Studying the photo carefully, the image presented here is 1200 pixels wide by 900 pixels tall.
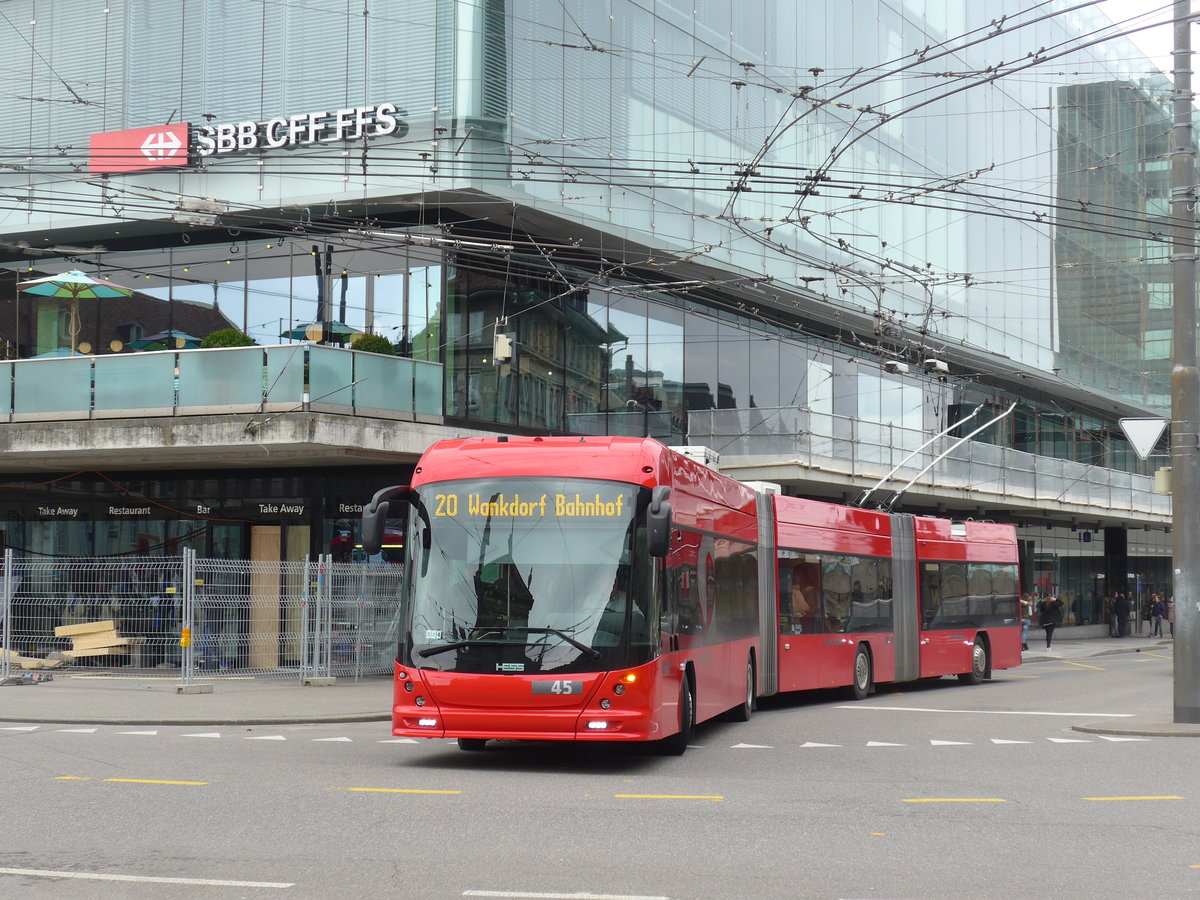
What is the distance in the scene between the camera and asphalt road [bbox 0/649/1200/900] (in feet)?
25.8

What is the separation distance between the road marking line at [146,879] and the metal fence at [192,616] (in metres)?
15.0

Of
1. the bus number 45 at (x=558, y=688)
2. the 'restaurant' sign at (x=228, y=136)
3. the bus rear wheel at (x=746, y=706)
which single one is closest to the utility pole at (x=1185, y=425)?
the bus rear wheel at (x=746, y=706)

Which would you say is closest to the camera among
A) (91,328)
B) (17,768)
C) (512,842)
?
(512,842)

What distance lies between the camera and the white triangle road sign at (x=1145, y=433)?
18.3 m

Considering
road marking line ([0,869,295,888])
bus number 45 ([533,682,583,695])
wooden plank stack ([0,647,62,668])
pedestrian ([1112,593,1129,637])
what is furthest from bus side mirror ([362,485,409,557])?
pedestrian ([1112,593,1129,637])

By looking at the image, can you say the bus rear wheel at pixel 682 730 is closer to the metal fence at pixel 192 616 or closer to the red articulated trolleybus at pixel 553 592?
the red articulated trolleybus at pixel 553 592

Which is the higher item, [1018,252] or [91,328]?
[1018,252]

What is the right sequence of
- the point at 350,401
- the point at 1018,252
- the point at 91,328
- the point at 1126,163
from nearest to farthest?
the point at 350,401 → the point at 91,328 → the point at 1018,252 → the point at 1126,163

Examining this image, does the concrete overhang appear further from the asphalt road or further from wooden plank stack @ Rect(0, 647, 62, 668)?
the asphalt road

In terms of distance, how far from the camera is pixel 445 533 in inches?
531

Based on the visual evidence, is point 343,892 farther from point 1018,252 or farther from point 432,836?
point 1018,252

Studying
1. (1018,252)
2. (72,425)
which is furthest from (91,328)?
(1018,252)

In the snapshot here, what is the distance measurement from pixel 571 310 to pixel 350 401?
7323 mm

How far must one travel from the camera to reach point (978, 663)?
2756cm
